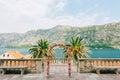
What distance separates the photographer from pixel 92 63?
624 inches

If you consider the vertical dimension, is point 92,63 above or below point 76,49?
below

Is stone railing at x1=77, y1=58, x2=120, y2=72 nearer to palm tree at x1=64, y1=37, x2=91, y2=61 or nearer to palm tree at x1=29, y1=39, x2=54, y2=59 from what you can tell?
palm tree at x1=64, y1=37, x2=91, y2=61

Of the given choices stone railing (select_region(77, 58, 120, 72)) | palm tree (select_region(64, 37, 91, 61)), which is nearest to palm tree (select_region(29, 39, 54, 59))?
palm tree (select_region(64, 37, 91, 61))

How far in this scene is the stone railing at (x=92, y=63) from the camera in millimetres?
15773

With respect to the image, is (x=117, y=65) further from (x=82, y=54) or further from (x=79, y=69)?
(x=82, y=54)

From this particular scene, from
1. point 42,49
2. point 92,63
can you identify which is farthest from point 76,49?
point 92,63

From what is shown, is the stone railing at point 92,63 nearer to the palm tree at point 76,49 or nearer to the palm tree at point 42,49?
the palm tree at point 76,49

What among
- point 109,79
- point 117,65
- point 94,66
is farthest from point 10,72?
point 117,65

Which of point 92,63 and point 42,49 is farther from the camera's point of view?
point 42,49

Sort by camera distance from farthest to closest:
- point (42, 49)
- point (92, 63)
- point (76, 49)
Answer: point (42, 49), point (76, 49), point (92, 63)

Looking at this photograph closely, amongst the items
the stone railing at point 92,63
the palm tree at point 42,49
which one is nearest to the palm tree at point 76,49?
the palm tree at point 42,49

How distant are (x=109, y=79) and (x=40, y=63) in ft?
18.6

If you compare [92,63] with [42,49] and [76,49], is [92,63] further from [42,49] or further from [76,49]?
[42,49]

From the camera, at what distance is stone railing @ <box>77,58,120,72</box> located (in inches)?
621
